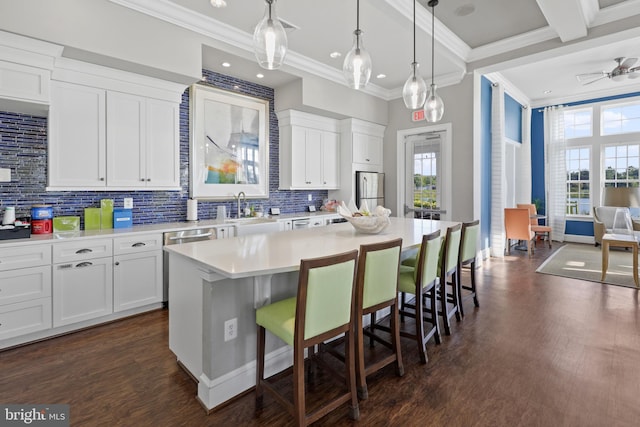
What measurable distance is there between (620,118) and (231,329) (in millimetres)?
9046

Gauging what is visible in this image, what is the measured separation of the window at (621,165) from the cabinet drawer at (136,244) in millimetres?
8902

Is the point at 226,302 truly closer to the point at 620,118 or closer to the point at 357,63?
the point at 357,63

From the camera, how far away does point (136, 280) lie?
3271mm

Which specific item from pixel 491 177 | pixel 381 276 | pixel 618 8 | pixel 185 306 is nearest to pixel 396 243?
pixel 381 276

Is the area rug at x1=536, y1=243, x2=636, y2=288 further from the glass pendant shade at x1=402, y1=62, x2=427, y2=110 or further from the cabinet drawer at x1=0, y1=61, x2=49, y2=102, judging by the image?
the cabinet drawer at x1=0, y1=61, x2=49, y2=102

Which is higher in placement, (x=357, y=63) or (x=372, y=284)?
(x=357, y=63)

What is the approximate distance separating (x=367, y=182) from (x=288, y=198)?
1.49 meters

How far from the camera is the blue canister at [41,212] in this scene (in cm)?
302

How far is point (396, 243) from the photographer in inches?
82.2

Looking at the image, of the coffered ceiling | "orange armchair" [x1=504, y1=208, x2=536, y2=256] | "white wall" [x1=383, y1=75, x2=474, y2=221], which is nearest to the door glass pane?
"white wall" [x1=383, y1=75, x2=474, y2=221]

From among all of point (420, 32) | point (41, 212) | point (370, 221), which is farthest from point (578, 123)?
point (41, 212)

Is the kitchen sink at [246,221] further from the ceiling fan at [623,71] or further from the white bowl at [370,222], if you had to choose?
the ceiling fan at [623,71]

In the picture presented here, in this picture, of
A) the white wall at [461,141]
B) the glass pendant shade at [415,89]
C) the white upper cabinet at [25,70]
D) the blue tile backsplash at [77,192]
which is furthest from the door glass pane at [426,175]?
the white upper cabinet at [25,70]

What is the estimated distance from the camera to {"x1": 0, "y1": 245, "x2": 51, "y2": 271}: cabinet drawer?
2572 mm
